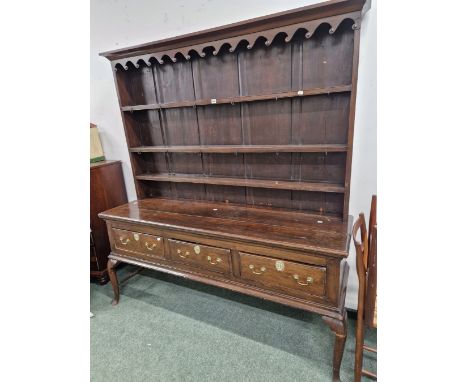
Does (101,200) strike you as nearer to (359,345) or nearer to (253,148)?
(253,148)

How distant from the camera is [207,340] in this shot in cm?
171

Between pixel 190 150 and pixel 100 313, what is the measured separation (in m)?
1.51

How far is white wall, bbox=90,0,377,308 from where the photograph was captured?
146cm

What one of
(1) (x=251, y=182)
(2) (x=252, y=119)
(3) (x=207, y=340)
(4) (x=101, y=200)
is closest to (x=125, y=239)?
(4) (x=101, y=200)

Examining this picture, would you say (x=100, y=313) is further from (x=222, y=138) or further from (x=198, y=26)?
(x=198, y=26)

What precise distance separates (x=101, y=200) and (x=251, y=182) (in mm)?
1450

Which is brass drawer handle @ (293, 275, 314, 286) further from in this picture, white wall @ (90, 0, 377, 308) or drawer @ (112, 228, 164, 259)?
drawer @ (112, 228, 164, 259)

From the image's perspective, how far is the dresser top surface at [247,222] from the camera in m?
1.29

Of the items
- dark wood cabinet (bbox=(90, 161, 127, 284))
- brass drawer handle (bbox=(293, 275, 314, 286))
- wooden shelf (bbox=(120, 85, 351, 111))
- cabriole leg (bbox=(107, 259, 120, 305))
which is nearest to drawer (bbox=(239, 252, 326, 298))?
brass drawer handle (bbox=(293, 275, 314, 286))

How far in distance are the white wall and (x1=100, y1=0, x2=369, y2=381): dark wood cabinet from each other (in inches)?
5.1

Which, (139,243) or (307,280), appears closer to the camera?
(307,280)
